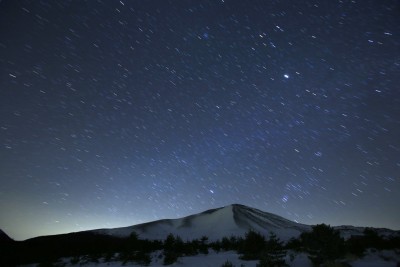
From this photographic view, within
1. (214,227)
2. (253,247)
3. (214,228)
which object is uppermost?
(214,227)

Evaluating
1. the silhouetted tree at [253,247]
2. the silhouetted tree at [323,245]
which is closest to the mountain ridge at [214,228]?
the silhouetted tree at [253,247]

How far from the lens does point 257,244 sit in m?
15.0

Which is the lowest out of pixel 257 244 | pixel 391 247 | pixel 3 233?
pixel 391 247

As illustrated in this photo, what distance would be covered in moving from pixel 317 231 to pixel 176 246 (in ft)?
34.4

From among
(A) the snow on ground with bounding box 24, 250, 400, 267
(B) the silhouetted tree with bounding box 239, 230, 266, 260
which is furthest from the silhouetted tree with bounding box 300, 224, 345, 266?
(B) the silhouetted tree with bounding box 239, 230, 266, 260

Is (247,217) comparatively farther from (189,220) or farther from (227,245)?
(227,245)

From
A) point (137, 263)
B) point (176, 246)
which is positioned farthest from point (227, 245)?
point (137, 263)

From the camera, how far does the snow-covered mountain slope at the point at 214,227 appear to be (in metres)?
40.3

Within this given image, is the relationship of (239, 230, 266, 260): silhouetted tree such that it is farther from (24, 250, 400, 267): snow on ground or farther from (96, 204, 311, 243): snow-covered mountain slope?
(96, 204, 311, 243): snow-covered mountain slope

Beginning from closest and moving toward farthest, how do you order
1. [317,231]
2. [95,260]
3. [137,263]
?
[317,231] → [137,263] → [95,260]

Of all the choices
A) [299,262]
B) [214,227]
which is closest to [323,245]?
[299,262]

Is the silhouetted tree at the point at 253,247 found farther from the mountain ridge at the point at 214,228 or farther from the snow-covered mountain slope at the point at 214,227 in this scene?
the mountain ridge at the point at 214,228

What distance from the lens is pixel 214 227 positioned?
45.9 meters

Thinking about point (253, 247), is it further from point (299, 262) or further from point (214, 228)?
point (214, 228)
